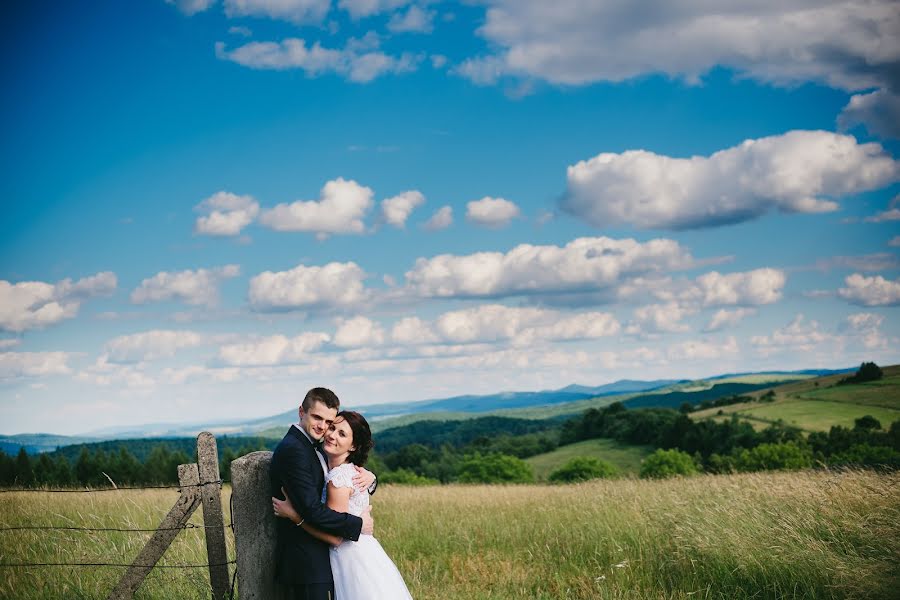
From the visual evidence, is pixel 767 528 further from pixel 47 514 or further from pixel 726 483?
pixel 47 514

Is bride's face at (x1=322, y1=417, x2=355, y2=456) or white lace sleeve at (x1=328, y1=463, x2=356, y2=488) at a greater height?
bride's face at (x1=322, y1=417, x2=355, y2=456)

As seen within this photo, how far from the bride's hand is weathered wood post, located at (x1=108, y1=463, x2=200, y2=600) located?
154 centimetres

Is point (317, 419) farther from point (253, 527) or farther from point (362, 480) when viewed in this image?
point (253, 527)

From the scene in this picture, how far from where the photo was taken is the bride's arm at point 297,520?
4.96 metres

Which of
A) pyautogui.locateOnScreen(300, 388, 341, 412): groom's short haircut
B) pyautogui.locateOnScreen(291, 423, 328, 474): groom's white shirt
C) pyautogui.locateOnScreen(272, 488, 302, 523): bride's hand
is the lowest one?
pyautogui.locateOnScreen(272, 488, 302, 523): bride's hand

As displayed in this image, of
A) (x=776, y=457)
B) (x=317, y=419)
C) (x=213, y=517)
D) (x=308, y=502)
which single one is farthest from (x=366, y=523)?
(x=776, y=457)

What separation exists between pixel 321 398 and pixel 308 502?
30.2 inches

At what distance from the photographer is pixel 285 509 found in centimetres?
501

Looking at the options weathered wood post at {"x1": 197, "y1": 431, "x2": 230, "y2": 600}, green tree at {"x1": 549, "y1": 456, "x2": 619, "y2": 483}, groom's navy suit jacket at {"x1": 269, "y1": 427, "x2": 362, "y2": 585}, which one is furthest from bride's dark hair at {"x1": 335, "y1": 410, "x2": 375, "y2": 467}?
green tree at {"x1": 549, "y1": 456, "x2": 619, "y2": 483}

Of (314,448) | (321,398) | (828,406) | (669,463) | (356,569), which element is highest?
(321,398)

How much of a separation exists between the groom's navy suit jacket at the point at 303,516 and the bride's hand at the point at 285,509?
0.20ft

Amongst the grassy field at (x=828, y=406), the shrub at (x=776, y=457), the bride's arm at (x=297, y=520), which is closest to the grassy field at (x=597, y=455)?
the grassy field at (x=828, y=406)

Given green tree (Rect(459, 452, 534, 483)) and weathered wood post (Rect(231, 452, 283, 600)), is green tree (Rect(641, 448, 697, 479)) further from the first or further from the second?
weathered wood post (Rect(231, 452, 283, 600))

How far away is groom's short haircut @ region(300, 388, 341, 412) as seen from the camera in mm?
5062
